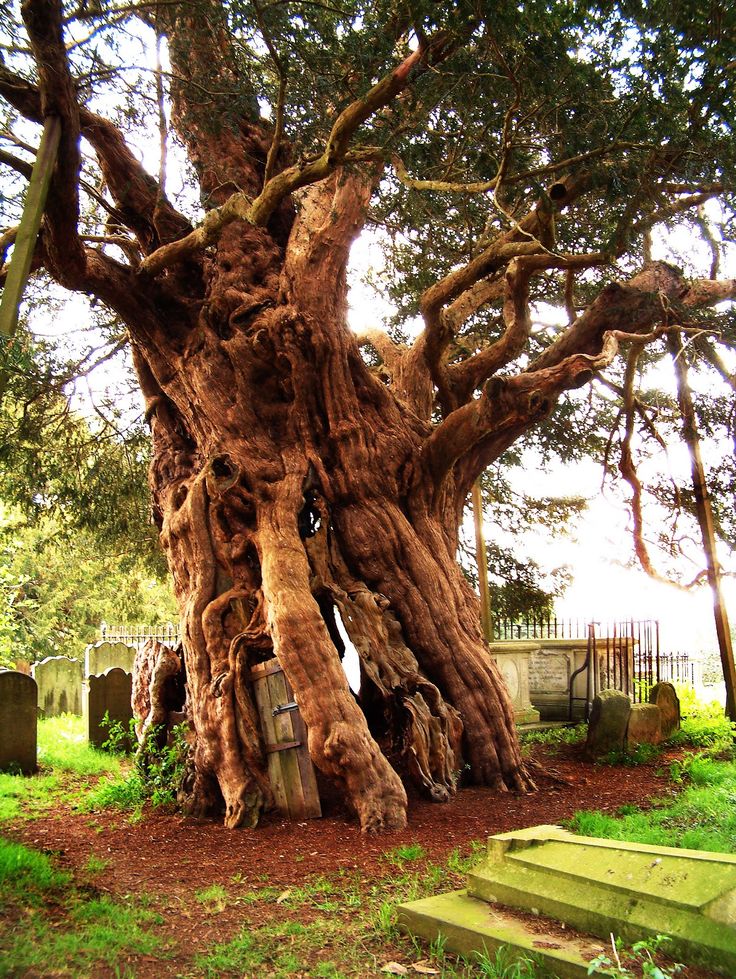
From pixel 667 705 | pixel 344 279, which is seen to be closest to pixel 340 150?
pixel 344 279

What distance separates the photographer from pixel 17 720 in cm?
875

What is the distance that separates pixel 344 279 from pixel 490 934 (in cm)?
718

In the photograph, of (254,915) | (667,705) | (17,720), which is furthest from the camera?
(667,705)

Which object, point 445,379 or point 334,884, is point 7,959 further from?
point 445,379

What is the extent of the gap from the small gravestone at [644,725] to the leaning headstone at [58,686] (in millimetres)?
8750

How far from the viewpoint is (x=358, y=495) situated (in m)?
8.65

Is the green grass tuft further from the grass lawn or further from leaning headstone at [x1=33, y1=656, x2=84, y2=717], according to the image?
the grass lawn

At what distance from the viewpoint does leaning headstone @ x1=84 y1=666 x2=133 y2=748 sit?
996 centimetres

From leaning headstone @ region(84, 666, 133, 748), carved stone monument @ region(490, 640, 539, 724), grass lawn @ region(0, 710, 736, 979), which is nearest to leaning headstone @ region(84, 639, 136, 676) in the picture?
leaning headstone @ region(84, 666, 133, 748)

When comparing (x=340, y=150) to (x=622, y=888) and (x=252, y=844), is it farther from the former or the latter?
(x=252, y=844)

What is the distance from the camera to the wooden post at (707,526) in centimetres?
1097

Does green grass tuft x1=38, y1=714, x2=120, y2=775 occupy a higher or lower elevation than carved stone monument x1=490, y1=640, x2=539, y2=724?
lower

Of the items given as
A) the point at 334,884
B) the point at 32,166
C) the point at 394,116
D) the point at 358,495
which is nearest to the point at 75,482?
the point at 358,495

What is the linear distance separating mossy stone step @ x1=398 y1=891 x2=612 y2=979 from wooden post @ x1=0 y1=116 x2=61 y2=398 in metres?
3.95
